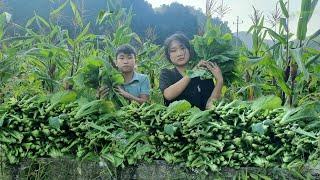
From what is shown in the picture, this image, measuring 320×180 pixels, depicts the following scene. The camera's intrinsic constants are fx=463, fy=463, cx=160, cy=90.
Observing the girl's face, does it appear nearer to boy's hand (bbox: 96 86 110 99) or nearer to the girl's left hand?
the girl's left hand

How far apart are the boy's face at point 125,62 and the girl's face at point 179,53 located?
0.38m

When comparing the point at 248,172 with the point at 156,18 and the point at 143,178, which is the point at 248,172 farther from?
the point at 156,18

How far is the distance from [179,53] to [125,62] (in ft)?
1.59

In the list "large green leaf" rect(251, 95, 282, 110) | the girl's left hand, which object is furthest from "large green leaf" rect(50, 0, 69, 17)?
"large green leaf" rect(251, 95, 282, 110)

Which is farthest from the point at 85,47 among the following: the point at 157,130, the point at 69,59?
the point at 157,130

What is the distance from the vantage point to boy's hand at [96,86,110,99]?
130 inches

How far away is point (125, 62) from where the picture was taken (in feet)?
12.3

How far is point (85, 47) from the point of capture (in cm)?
443

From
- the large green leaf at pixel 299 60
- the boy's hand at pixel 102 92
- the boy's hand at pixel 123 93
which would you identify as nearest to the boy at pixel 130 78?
the boy's hand at pixel 123 93

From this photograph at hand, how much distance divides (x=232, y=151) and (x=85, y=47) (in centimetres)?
229

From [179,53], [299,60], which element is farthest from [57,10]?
[299,60]

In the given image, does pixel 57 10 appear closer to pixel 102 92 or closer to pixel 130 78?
pixel 130 78

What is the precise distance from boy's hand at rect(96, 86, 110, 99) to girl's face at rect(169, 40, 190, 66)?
0.60m

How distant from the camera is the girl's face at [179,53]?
3518 millimetres
